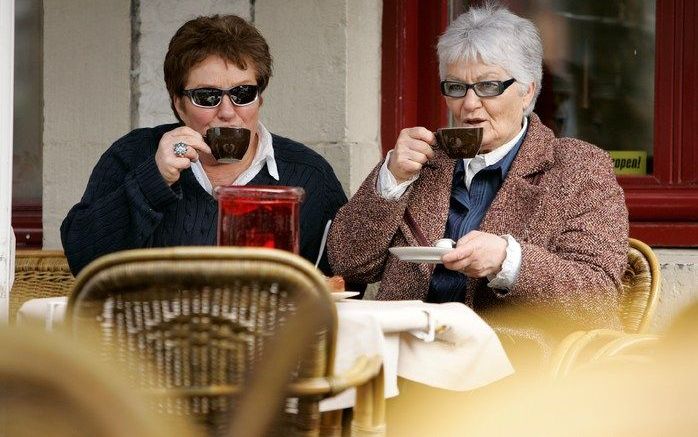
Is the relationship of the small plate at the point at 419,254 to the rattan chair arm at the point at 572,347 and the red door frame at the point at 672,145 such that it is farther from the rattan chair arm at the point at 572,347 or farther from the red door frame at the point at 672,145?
the red door frame at the point at 672,145

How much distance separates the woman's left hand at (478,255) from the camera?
3053mm

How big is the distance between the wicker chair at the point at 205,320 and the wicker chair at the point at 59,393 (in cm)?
48

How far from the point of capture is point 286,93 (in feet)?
15.3

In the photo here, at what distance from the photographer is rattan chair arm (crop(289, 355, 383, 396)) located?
2.01 metres

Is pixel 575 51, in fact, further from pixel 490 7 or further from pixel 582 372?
pixel 582 372

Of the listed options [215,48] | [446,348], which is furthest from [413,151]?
[446,348]

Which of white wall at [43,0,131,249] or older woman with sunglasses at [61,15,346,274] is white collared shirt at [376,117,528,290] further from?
white wall at [43,0,131,249]

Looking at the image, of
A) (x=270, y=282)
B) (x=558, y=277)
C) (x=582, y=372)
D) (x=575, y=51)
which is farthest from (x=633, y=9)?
(x=270, y=282)

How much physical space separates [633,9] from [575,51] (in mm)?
276

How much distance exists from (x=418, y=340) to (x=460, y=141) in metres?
0.92

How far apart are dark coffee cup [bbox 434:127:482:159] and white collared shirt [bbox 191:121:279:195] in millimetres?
729

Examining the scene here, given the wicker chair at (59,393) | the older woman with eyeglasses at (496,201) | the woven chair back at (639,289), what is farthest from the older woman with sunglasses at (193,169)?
the wicker chair at (59,393)

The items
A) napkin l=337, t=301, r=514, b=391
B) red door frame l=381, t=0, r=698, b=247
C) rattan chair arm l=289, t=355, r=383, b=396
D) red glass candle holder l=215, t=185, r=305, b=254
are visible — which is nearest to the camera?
rattan chair arm l=289, t=355, r=383, b=396

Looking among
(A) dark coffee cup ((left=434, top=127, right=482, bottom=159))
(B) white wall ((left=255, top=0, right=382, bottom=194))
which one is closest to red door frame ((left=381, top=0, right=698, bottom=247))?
(B) white wall ((left=255, top=0, right=382, bottom=194))
